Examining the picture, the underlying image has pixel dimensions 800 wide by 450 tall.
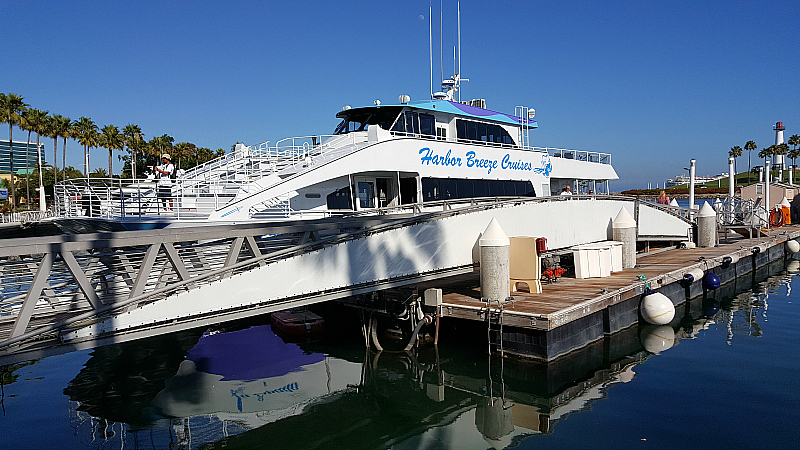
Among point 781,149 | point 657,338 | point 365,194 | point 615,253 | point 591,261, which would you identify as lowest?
point 657,338

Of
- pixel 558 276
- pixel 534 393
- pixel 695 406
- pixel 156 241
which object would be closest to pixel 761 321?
pixel 558 276

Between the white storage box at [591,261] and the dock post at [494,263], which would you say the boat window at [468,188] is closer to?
the white storage box at [591,261]

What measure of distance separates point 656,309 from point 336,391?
9.68 metres

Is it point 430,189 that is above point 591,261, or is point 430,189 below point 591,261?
above

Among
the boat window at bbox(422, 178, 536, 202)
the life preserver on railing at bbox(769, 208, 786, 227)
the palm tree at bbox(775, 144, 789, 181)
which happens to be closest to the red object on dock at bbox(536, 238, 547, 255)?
the boat window at bbox(422, 178, 536, 202)

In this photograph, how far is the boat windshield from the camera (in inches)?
756

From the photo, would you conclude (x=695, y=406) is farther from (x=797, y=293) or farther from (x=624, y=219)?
(x=797, y=293)

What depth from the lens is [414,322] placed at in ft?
46.2

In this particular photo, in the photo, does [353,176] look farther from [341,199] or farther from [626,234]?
[626,234]

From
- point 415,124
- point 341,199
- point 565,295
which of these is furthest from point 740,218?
point 341,199

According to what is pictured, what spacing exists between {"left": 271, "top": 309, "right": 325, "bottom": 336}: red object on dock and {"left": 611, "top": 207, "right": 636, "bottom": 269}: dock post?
10473 mm

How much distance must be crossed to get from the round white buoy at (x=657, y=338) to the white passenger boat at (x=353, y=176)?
665 cm

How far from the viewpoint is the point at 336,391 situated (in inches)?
478

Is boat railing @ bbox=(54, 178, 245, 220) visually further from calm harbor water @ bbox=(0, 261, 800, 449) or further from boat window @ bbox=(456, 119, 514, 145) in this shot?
boat window @ bbox=(456, 119, 514, 145)
